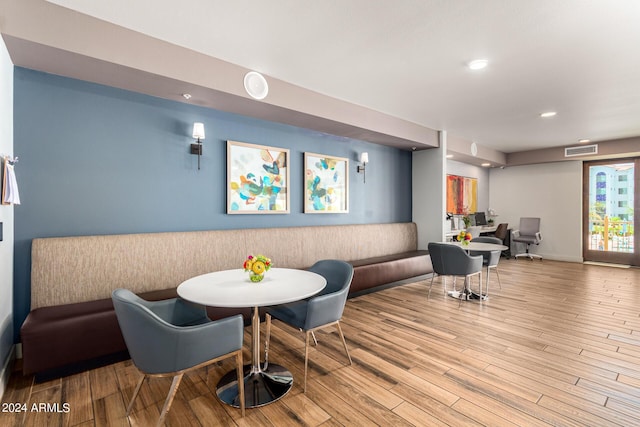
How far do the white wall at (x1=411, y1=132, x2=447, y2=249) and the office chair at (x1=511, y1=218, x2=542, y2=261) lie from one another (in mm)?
3431

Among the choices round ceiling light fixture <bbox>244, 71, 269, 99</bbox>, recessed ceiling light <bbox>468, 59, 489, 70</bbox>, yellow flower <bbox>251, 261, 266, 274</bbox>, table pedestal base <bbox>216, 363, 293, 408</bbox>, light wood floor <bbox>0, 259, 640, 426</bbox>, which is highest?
recessed ceiling light <bbox>468, 59, 489, 70</bbox>

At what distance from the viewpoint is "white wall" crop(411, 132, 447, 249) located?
5.83 m

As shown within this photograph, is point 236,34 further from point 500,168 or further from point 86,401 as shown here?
point 500,168

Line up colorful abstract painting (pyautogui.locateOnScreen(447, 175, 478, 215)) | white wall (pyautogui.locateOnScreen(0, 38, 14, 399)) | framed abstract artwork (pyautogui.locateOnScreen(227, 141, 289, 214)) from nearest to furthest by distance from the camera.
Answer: white wall (pyautogui.locateOnScreen(0, 38, 14, 399)), framed abstract artwork (pyautogui.locateOnScreen(227, 141, 289, 214)), colorful abstract painting (pyautogui.locateOnScreen(447, 175, 478, 215))

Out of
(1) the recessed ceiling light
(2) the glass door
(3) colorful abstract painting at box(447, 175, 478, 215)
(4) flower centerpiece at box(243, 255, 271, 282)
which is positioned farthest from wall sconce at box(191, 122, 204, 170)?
(2) the glass door

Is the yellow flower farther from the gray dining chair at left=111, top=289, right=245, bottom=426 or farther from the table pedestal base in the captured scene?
the table pedestal base

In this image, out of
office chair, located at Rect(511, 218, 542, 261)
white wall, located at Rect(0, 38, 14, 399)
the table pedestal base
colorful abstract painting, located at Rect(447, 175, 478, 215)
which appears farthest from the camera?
office chair, located at Rect(511, 218, 542, 261)

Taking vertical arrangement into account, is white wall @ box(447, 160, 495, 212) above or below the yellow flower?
above

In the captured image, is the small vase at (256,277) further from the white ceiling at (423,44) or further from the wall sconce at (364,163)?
the wall sconce at (364,163)

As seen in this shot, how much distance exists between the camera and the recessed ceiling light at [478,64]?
3.08m

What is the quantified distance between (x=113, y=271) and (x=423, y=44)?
3591mm

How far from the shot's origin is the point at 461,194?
7.70 metres

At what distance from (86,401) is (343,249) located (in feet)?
11.6

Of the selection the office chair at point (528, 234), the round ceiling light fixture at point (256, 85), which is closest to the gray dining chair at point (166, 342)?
the round ceiling light fixture at point (256, 85)
